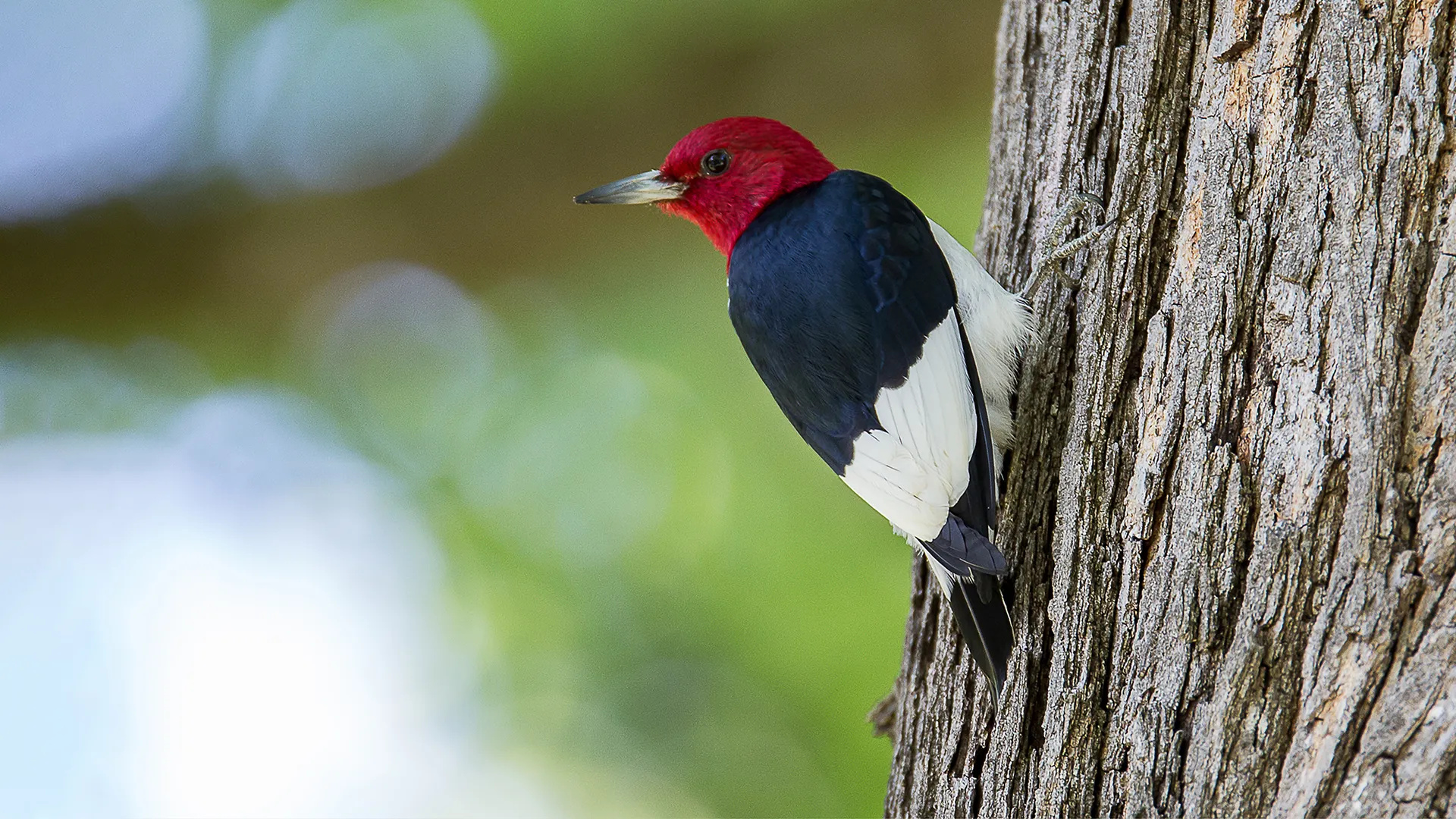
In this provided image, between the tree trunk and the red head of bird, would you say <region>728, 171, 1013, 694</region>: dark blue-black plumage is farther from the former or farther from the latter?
the red head of bird

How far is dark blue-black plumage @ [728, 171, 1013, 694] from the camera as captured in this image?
2.08 m

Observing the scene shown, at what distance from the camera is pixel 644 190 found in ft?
8.87

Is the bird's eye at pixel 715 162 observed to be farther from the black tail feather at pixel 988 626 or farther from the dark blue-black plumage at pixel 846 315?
the black tail feather at pixel 988 626

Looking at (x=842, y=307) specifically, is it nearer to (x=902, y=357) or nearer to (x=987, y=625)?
(x=902, y=357)

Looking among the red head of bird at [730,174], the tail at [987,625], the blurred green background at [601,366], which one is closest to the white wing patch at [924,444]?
the tail at [987,625]

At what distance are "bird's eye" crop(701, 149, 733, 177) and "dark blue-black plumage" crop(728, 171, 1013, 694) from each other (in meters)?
0.44

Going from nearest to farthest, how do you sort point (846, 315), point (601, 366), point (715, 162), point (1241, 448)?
point (1241, 448) → point (846, 315) → point (715, 162) → point (601, 366)

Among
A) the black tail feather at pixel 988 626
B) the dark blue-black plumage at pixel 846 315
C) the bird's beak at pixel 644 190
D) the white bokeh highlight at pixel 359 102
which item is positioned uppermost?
the white bokeh highlight at pixel 359 102

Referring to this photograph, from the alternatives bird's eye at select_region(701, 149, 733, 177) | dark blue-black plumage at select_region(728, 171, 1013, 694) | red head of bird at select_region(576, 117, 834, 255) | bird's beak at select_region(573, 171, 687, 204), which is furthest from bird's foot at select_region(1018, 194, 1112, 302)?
bird's beak at select_region(573, 171, 687, 204)

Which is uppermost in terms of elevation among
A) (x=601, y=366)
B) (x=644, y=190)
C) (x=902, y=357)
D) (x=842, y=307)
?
(x=601, y=366)

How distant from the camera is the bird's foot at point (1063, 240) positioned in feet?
6.41

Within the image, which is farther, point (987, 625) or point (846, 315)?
point (846, 315)

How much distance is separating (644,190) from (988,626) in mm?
1369

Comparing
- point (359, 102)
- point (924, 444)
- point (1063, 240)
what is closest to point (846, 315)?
point (924, 444)
